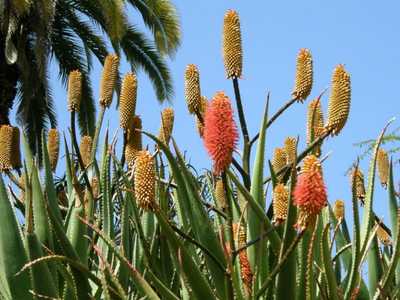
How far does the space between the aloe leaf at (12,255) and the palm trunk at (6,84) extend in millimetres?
9834

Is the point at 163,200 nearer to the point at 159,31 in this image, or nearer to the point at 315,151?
the point at 315,151

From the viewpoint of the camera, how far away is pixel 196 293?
5.35 ft

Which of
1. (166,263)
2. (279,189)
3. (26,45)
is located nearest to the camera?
(279,189)

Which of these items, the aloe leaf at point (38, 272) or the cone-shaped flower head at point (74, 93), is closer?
the aloe leaf at point (38, 272)

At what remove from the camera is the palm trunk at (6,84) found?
462 inches

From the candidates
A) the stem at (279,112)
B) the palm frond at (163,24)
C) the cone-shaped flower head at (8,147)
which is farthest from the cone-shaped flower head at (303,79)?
the palm frond at (163,24)

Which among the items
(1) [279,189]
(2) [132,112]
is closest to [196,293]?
(1) [279,189]

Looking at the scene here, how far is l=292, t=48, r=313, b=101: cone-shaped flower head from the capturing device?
7.36 feet

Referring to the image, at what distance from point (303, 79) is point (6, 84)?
1017 centimetres

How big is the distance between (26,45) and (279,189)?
37.9 feet

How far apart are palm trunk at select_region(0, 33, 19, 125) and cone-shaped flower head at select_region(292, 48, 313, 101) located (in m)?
9.47

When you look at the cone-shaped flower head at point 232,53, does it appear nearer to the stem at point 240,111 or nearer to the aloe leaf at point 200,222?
A: the stem at point 240,111

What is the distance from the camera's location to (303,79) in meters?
2.26

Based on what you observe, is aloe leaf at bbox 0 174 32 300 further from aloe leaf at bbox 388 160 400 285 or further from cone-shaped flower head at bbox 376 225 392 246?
cone-shaped flower head at bbox 376 225 392 246
